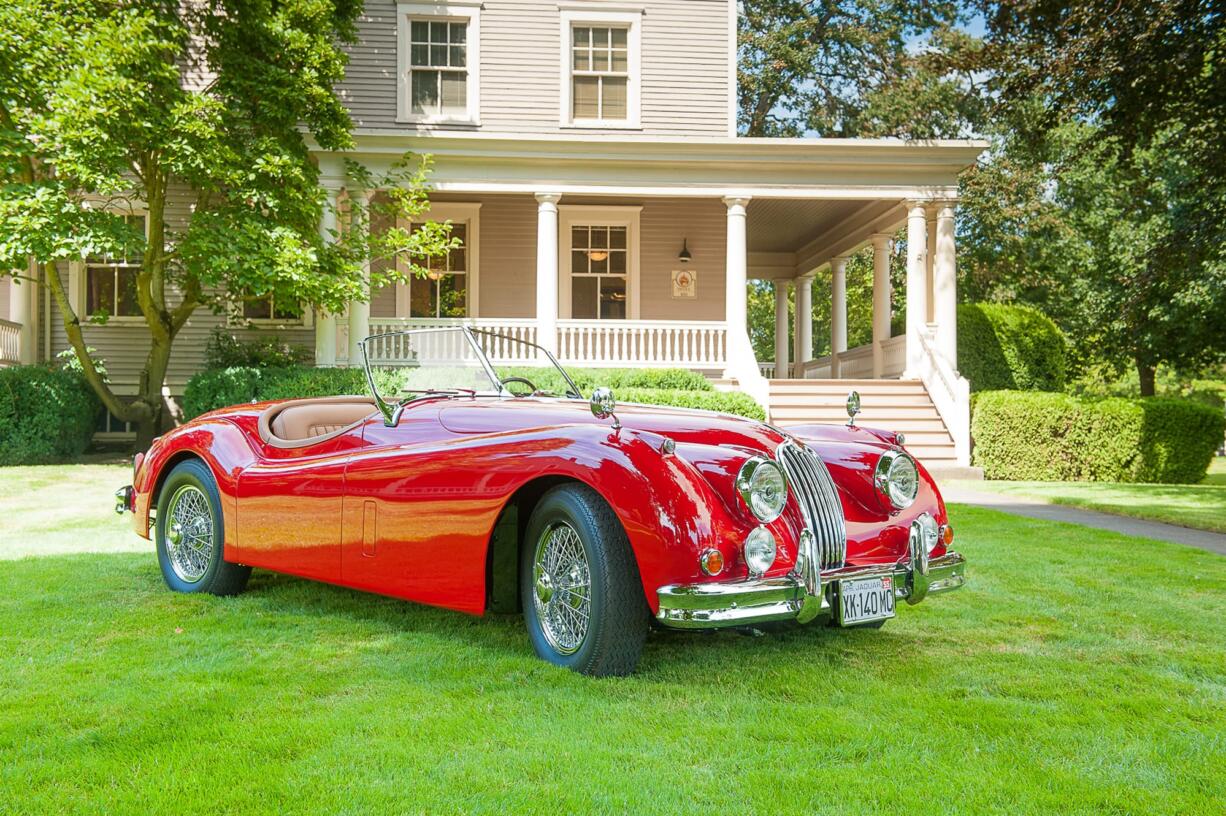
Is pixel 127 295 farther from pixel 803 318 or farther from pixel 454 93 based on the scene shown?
pixel 803 318

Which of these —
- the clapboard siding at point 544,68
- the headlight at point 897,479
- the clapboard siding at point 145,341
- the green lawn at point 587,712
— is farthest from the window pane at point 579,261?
the headlight at point 897,479

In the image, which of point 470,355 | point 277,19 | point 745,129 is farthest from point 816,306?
point 470,355

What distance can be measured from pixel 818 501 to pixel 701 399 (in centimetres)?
907

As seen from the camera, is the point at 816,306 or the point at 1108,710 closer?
the point at 1108,710

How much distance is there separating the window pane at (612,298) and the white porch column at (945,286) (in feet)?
18.8

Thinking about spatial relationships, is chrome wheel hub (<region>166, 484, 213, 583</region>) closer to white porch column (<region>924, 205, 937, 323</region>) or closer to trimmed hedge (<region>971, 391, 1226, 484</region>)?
trimmed hedge (<region>971, 391, 1226, 484</region>)

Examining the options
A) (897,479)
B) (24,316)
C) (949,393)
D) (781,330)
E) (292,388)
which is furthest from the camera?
(781,330)

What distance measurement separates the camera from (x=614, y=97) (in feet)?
59.9

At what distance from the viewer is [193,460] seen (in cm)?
532

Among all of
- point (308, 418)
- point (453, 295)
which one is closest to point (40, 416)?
point (453, 295)

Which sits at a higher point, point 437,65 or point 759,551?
point 437,65

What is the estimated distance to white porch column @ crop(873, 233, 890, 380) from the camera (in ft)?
57.8

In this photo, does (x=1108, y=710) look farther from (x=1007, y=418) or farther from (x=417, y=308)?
(x=417, y=308)

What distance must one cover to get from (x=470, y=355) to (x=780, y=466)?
1944 millimetres
